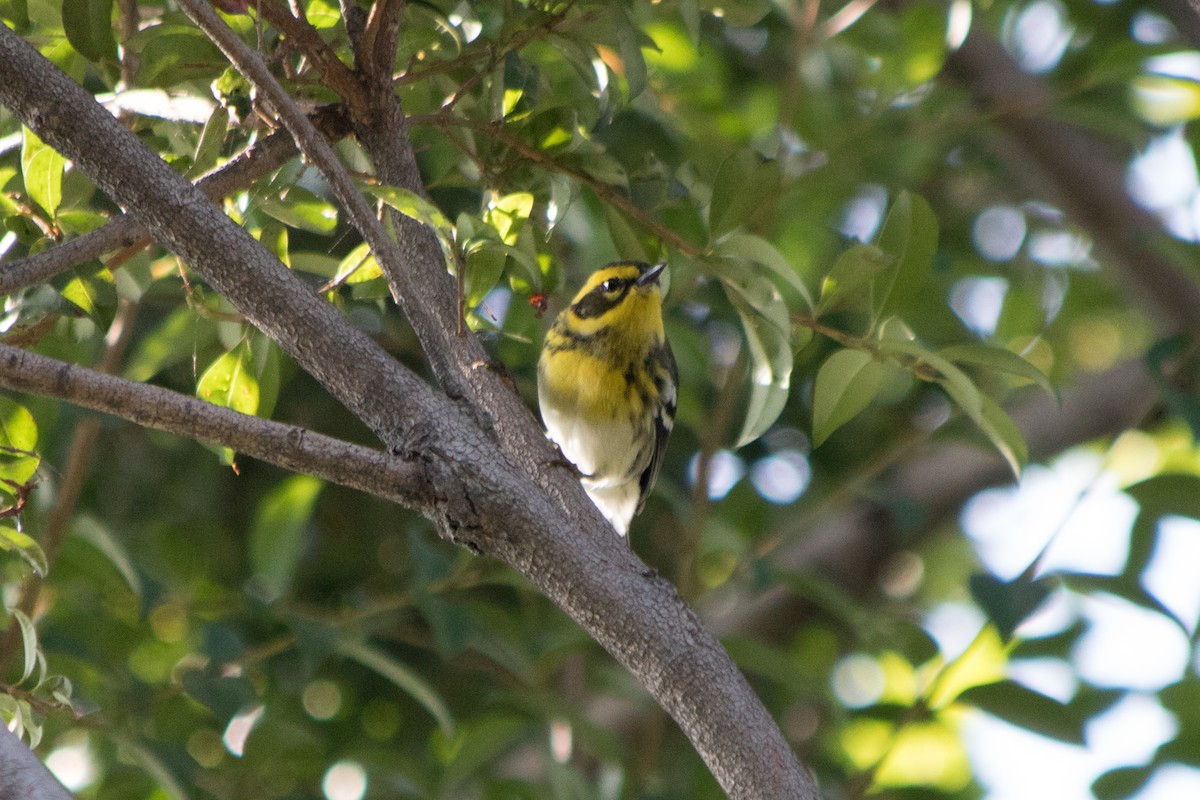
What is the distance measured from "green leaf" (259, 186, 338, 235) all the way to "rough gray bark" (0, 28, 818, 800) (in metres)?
0.27

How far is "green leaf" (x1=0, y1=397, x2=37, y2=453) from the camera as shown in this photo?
177 cm

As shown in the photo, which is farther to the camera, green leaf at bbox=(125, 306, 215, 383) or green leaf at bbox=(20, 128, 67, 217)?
green leaf at bbox=(125, 306, 215, 383)

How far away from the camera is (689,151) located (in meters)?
3.48

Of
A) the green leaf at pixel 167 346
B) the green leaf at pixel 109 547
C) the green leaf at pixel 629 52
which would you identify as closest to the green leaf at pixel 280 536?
the green leaf at pixel 109 547

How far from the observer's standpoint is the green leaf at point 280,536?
2.67m

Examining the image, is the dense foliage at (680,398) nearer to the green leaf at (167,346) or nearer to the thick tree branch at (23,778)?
the green leaf at (167,346)

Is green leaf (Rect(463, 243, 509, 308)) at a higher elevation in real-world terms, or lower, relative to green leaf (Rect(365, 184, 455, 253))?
lower

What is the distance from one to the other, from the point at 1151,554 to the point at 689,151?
1.57m

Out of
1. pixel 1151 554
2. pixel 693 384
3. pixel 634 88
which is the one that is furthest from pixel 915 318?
pixel 634 88

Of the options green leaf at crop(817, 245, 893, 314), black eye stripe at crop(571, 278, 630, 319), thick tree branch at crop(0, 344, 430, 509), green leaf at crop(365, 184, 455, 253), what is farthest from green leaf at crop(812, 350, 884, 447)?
black eye stripe at crop(571, 278, 630, 319)

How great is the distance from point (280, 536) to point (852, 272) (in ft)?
4.77

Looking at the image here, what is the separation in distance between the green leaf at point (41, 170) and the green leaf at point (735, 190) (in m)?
0.84

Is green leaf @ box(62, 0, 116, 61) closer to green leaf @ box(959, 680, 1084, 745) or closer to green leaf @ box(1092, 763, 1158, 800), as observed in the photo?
green leaf @ box(959, 680, 1084, 745)

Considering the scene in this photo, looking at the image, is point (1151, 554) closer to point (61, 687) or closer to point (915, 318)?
point (915, 318)
